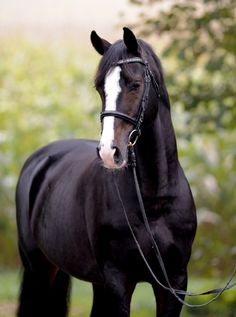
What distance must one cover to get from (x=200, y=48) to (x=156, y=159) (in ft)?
12.0

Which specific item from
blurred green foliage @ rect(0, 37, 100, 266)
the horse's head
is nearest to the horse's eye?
the horse's head

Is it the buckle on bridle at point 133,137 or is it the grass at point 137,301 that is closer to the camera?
the buckle on bridle at point 133,137

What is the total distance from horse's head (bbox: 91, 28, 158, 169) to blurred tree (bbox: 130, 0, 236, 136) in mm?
3205

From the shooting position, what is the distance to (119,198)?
4.54 metres

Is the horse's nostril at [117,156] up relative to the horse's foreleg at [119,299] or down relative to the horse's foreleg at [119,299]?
up

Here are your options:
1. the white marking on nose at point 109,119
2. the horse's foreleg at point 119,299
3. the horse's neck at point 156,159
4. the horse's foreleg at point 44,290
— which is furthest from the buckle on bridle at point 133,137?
the horse's foreleg at point 44,290

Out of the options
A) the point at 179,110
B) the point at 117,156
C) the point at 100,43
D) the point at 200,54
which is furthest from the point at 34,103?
the point at 117,156

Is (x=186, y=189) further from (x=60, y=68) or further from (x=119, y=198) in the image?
(x=60, y=68)

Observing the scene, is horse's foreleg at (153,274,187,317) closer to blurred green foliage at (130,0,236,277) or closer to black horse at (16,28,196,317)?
black horse at (16,28,196,317)

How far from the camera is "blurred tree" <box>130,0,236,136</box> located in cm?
764

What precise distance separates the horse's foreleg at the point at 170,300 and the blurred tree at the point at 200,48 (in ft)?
10.9

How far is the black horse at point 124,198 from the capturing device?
415 centimetres

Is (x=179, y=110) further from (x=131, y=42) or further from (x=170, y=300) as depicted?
(x=131, y=42)

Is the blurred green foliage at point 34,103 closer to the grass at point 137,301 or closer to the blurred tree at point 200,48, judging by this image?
the grass at point 137,301
